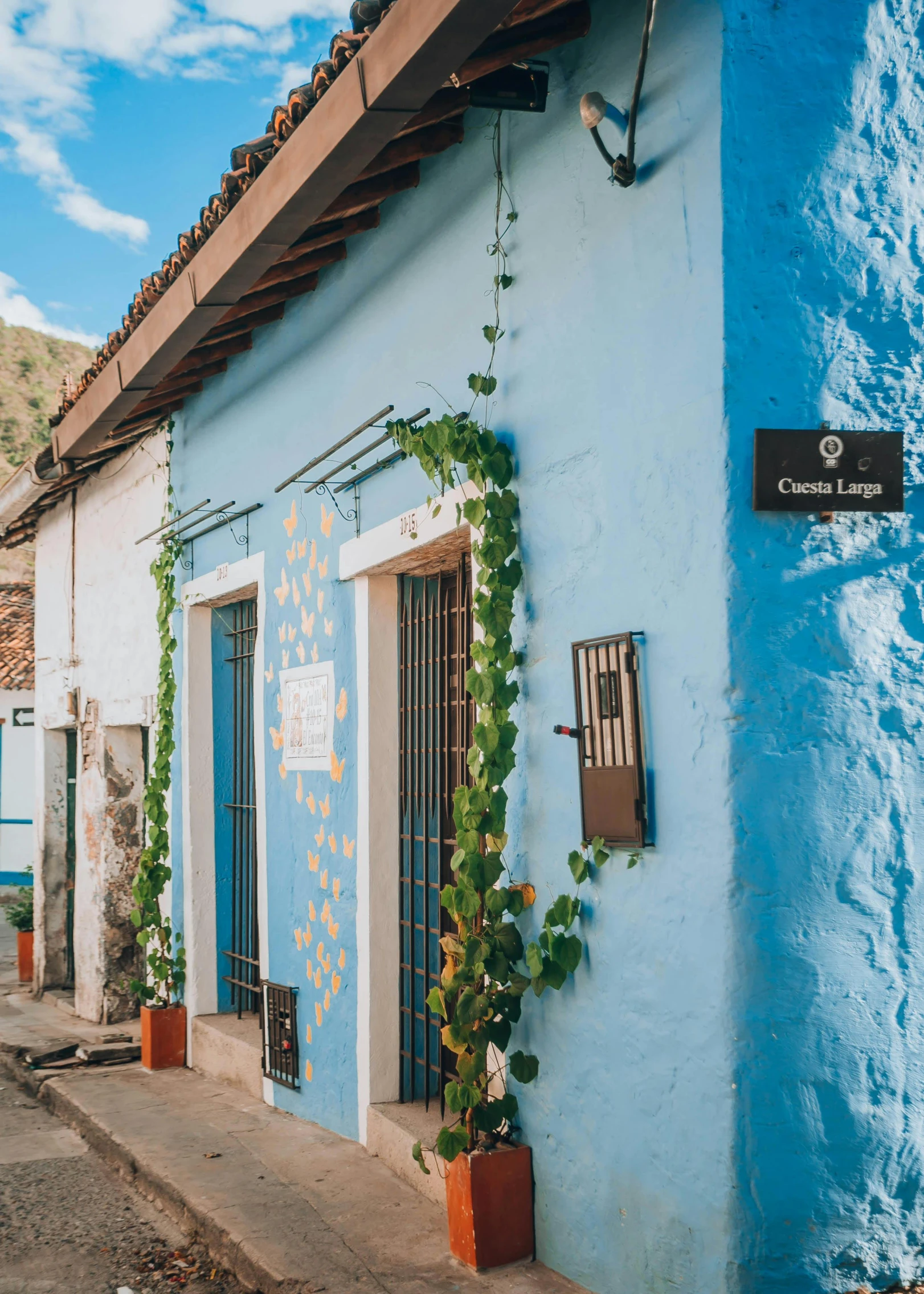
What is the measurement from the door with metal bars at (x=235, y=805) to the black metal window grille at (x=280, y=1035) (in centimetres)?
98

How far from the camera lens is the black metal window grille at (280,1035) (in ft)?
20.0

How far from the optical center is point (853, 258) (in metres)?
3.30

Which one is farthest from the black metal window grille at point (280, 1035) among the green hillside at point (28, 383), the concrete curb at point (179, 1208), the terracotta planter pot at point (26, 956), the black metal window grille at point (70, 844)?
the green hillside at point (28, 383)

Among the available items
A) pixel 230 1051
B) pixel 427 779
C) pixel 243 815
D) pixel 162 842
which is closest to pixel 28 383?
pixel 162 842

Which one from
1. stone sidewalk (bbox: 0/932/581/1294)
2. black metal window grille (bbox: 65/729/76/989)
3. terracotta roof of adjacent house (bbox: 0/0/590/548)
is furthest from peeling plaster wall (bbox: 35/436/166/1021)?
stone sidewalk (bbox: 0/932/581/1294)

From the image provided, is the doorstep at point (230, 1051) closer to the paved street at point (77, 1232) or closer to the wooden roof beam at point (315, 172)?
the paved street at point (77, 1232)

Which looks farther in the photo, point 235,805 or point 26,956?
point 26,956

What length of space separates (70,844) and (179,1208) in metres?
6.58

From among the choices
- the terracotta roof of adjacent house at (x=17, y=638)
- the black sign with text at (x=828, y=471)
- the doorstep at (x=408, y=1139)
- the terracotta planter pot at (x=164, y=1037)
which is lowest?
the terracotta planter pot at (x=164, y=1037)

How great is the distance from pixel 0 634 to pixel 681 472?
54.2 ft

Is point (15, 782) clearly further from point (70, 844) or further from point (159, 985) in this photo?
point (159, 985)

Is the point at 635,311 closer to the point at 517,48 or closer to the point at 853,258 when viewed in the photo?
the point at 853,258

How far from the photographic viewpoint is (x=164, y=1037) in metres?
7.60

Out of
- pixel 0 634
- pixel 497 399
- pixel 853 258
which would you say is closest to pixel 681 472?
pixel 853 258
